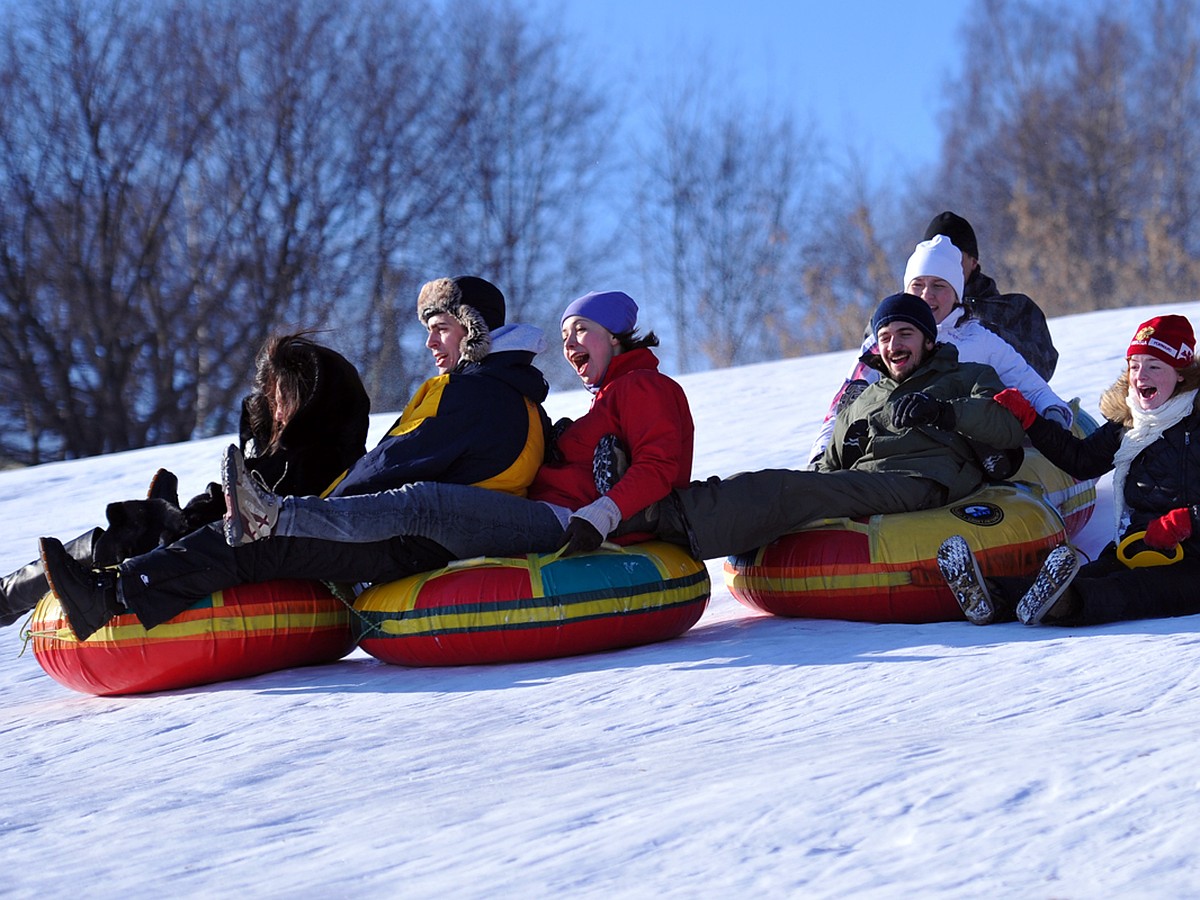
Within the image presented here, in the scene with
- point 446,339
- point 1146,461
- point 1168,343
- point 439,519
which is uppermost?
point 446,339

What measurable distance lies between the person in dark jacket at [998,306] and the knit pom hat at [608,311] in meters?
1.65

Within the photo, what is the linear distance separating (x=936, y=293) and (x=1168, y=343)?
124cm

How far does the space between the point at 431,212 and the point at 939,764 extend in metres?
18.5

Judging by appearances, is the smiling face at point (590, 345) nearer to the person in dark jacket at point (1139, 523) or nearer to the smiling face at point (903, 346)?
the smiling face at point (903, 346)

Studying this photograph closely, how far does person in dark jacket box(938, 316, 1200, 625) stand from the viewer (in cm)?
396

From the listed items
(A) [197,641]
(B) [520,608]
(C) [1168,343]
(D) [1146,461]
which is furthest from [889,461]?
(A) [197,641]

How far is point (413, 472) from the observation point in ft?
A: 14.1

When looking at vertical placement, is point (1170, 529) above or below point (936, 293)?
below

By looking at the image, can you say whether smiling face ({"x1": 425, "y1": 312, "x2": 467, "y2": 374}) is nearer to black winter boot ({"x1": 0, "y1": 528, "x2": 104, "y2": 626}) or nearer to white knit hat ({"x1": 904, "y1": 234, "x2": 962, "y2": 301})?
black winter boot ({"x1": 0, "y1": 528, "x2": 104, "y2": 626})

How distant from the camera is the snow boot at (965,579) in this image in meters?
4.05

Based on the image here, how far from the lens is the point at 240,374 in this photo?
1892cm

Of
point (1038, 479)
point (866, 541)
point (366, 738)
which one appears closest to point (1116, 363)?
point (1038, 479)

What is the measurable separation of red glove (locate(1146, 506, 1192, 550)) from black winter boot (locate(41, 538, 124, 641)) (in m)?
2.84

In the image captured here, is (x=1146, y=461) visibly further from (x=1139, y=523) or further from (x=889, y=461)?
(x=889, y=461)
